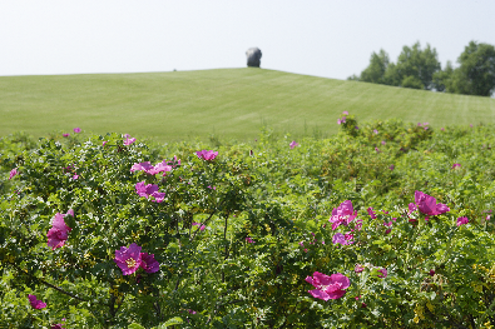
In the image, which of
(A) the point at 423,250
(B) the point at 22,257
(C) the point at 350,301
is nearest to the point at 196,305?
(C) the point at 350,301

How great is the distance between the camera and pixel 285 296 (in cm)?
228

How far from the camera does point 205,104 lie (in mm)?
25859

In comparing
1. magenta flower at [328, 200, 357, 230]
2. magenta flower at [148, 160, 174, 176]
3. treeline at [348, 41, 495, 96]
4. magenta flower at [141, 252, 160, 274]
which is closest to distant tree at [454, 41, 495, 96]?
treeline at [348, 41, 495, 96]

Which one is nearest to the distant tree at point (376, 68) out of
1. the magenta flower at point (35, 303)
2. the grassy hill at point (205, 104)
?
the grassy hill at point (205, 104)

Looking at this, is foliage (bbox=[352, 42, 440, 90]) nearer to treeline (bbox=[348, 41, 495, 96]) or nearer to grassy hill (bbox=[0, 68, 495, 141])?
treeline (bbox=[348, 41, 495, 96])

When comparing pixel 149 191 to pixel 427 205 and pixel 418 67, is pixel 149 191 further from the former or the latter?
pixel 418 67

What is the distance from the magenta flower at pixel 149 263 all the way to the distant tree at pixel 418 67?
83.0 metres

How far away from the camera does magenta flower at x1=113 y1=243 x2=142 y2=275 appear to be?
5.97 feet

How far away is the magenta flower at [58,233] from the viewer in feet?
6.55

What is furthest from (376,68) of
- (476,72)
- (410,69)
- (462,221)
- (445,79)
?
Result: (462,221)

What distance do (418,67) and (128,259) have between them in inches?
3489

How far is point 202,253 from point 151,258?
37cm

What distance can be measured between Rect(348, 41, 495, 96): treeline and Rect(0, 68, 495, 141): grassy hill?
32713 mm

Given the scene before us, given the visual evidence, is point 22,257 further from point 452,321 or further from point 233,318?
point 452,321
